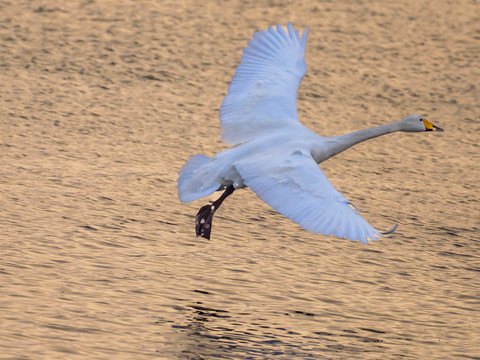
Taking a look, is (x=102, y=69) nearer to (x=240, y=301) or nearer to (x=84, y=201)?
(x=84, y=201)

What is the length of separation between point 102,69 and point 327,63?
309 cm

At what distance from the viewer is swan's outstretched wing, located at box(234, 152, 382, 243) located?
655 centimetres

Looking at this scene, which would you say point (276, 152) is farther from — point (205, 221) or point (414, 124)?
point (414, 124)

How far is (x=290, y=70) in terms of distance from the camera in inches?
359

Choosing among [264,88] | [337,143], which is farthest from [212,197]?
[337,143]

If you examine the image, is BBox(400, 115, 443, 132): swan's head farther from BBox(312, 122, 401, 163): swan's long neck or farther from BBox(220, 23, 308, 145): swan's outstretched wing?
A: BBox(220, 23, 308, 145): swan's outstretched wing

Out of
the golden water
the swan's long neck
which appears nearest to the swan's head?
the swan's long neck

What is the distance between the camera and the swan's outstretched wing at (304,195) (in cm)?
655

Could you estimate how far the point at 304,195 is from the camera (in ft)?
Result: 22.6

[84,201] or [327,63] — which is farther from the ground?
[327,63]

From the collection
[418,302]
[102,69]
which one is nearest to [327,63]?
[102,69]

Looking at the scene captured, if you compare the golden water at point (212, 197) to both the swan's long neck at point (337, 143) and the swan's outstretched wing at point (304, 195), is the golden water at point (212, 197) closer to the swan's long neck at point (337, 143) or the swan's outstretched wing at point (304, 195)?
the swan's outstretched wing at point (304, 195)

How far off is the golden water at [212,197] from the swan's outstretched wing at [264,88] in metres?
1.04

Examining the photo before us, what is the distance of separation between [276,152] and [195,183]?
67 centimetres
